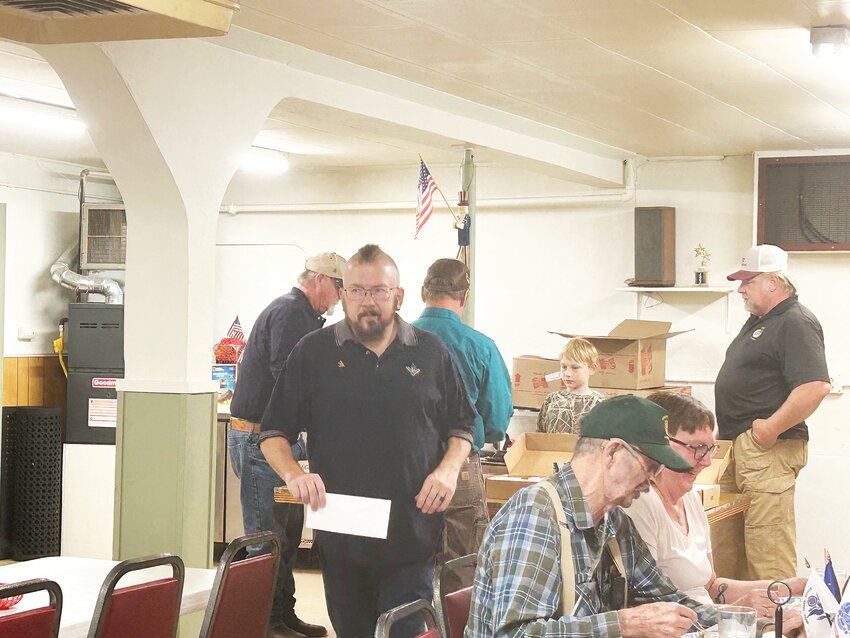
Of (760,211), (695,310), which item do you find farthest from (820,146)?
(695,310)

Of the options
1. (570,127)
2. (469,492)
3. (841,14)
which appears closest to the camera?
(841,14)

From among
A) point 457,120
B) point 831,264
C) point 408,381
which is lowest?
point 408,381

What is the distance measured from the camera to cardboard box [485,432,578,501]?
17.0 ft

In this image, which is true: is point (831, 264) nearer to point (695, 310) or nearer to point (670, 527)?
point (695, 310)

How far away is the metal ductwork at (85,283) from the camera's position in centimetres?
833

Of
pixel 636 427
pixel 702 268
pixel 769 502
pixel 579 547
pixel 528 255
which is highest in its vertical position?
pixel 528 255

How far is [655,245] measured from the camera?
7.61 metres

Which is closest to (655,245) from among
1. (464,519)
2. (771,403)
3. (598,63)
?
(771,403)

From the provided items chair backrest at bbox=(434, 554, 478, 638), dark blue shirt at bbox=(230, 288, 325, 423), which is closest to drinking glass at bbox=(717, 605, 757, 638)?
chair backrest at bbox=(434, 554, 478, 638)

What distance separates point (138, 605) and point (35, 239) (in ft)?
19.6

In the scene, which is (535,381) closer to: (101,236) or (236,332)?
(236,332)

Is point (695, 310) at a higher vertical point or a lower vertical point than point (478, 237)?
lower

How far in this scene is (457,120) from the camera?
19.4ft

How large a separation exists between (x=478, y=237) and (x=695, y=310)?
5.32 feet
